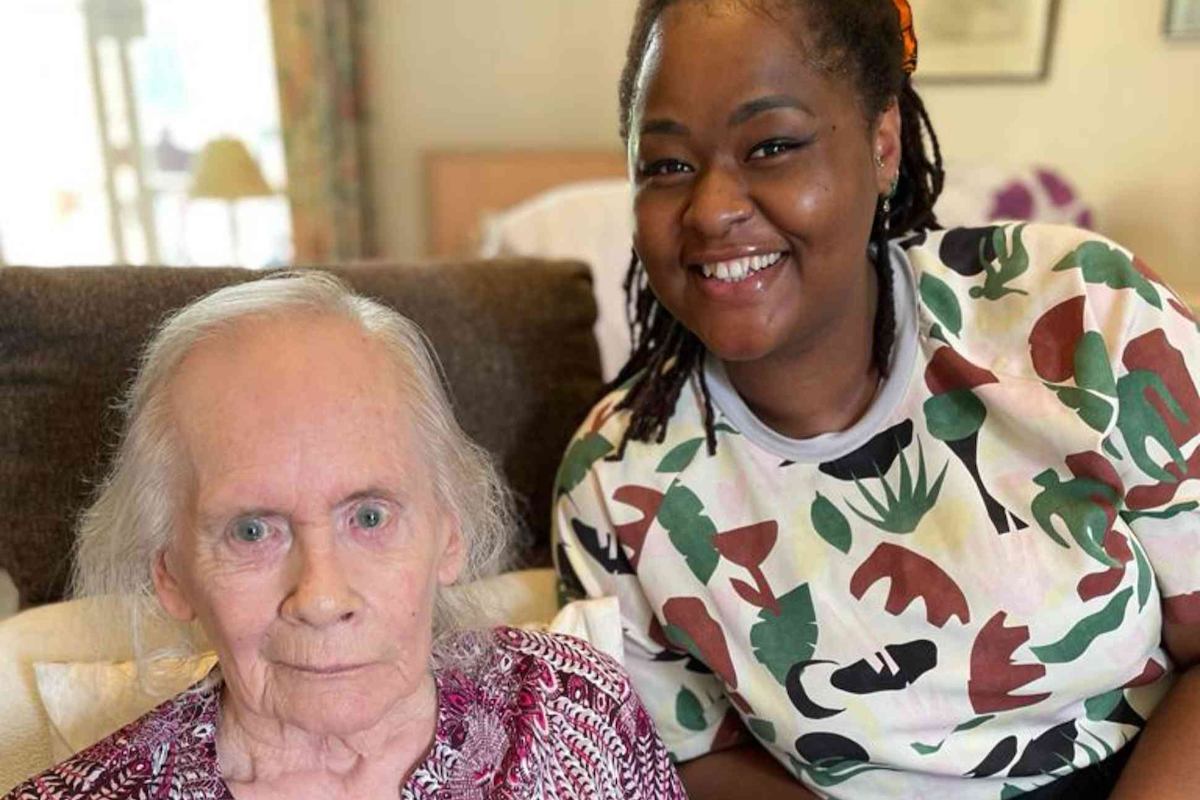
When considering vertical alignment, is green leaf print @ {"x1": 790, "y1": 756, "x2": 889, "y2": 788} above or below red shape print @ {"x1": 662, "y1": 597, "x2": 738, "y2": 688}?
below

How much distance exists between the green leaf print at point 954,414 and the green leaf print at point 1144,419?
0.12 metres

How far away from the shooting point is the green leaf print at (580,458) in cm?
111

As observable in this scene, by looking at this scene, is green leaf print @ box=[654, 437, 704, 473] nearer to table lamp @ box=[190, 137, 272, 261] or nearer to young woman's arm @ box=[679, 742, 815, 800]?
young woman's arm @ box=[679, 742, 815, 800]

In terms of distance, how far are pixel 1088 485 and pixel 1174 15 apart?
7.16ft

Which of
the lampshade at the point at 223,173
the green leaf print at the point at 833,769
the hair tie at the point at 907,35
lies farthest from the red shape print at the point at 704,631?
the lampshade at the point at 223,173

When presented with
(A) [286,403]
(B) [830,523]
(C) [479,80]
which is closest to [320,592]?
(A) [286,403]

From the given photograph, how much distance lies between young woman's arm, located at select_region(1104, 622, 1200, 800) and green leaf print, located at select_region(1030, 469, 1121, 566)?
139 millimetres

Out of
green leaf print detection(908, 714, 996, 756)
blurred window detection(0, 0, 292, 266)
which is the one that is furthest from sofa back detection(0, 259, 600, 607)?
blurred window detection(0, 0, 292, 266)

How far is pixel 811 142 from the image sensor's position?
36.4 inches

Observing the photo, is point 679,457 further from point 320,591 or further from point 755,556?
point 320,591

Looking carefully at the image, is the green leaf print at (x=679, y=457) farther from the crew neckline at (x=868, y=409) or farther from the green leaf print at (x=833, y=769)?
the green leaf print at (x=833, y=769)

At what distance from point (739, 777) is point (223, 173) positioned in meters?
2.82

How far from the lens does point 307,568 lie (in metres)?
0.76

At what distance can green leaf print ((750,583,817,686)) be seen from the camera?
102cm
